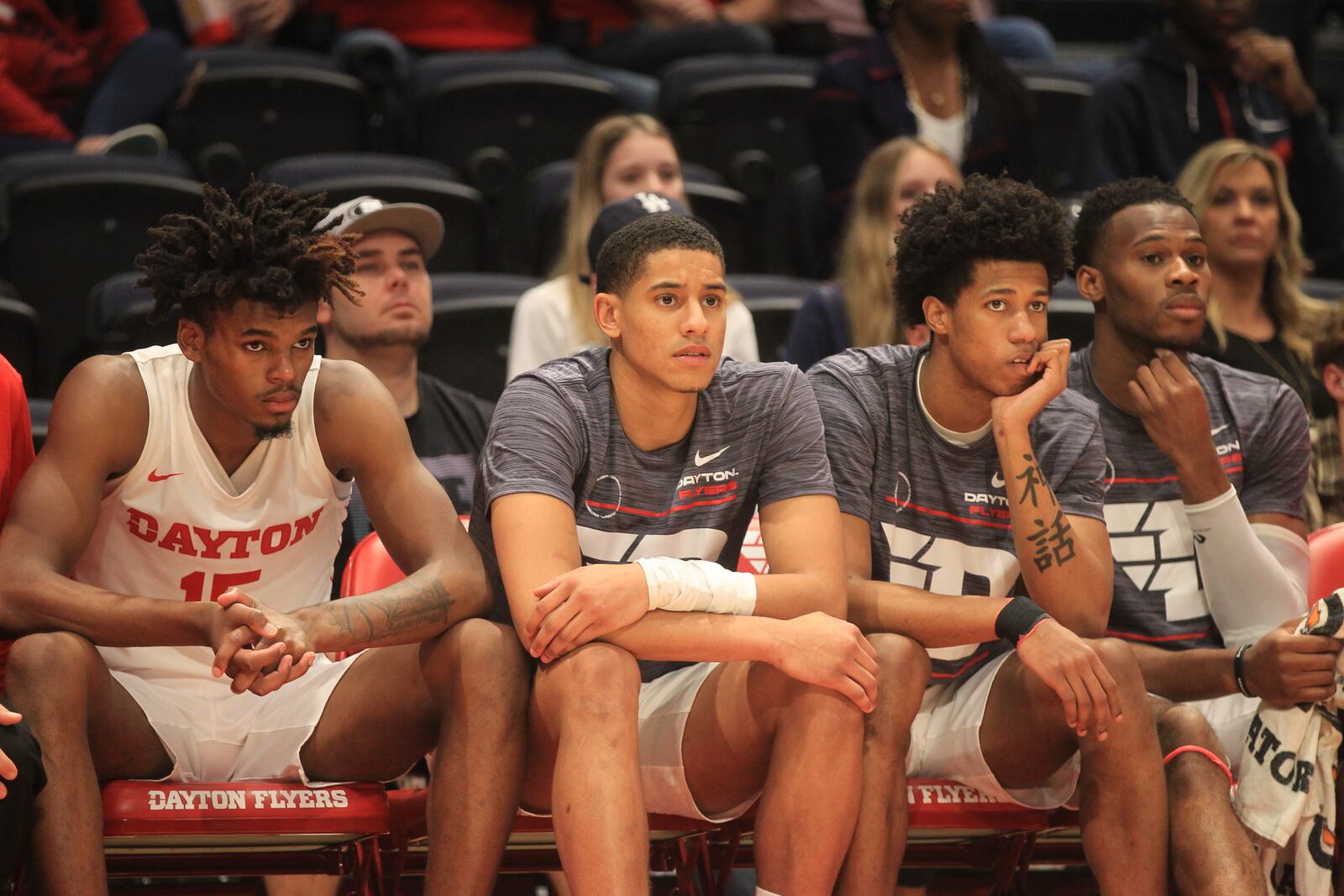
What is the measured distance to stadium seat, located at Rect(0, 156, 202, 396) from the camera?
16.8 ft

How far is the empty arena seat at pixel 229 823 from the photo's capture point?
287 centimetres

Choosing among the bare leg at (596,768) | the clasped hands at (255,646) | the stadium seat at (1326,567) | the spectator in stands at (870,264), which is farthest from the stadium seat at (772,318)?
the clasped hands at (255,646)

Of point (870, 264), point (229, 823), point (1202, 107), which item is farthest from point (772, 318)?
point (229, 823)

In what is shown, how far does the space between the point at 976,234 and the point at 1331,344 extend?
1.11 metres

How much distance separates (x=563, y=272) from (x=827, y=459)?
1.73 metres

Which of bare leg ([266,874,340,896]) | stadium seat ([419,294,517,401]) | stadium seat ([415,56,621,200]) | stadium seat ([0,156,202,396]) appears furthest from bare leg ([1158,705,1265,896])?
stadium seat ([415,56,621,200])

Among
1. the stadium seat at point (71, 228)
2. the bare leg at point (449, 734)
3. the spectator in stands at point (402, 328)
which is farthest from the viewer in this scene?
the stadium seat at point (71, 228)

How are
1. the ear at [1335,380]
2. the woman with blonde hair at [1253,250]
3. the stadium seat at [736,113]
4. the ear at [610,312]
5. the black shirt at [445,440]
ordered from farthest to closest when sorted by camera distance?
the stadium seat at [736,113], the woman with blonde hair at [1253,250], the black shirt at [445,440], the ear at [1335,380], the ear at [610,312]

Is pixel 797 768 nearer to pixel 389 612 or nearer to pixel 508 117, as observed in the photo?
pixel 389 612

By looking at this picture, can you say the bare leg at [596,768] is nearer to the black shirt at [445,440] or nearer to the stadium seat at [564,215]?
the black shirt at [445,440]

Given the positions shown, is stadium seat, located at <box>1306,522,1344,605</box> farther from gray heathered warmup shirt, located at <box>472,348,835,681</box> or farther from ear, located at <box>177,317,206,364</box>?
ear, located at <box>177,317,206,364</box>

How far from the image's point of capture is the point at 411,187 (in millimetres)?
5156

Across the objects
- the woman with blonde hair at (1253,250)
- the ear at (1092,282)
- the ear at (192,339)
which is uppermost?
the woman with blonde hair at (1253,250)

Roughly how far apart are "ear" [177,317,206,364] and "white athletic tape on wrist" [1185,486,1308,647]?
206cm
